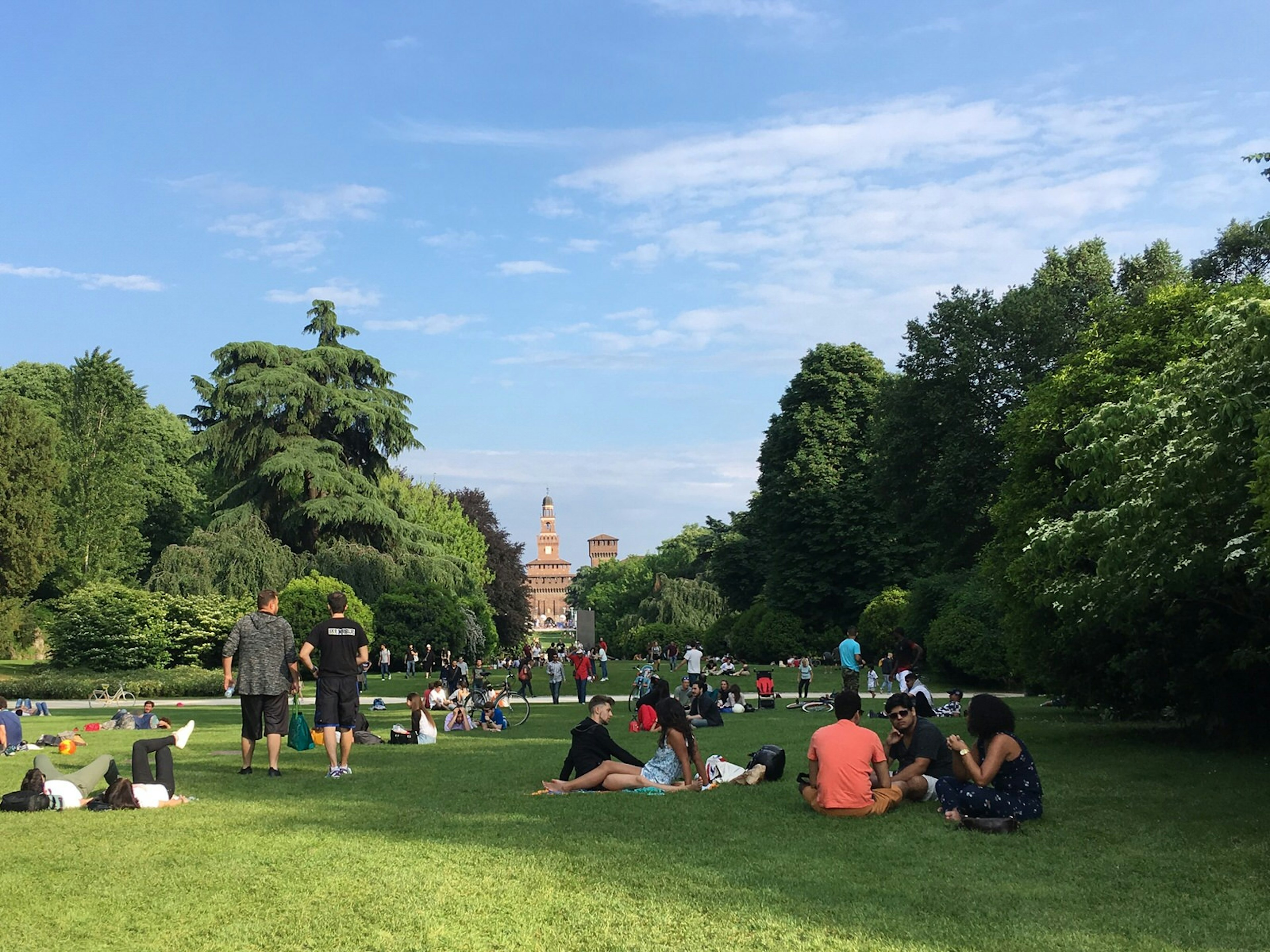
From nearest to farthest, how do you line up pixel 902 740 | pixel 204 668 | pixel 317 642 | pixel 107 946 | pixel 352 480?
pixel 107 946 < pixel 902 740 < pixel 317 642 < pixel 204 668 < pixel 352 480

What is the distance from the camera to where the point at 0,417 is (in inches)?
1799

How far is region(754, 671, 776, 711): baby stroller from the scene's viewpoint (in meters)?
26.8

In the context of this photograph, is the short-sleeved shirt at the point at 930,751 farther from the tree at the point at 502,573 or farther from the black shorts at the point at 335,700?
Answer: the tree at the point at 502,573

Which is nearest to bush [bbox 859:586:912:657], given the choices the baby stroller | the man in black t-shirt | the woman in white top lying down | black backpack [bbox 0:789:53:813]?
the baby stroller

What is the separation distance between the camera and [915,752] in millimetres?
10867

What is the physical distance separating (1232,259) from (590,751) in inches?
1647

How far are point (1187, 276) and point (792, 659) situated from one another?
20.5 m

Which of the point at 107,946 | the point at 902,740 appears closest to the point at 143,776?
the point at 107,946

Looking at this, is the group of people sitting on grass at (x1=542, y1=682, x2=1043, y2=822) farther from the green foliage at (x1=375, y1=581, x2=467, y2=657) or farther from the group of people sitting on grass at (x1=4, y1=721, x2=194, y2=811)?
the green foliage at (x1=375, y1=581, x2=467, y2=657)

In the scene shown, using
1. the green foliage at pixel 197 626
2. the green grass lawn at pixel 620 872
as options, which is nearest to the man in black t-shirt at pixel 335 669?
the green grass lawn at pixel 620 872

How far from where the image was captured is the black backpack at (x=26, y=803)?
32.0 ft

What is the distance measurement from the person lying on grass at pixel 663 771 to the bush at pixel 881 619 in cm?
3390

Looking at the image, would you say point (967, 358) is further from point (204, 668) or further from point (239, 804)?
point (239, 804)

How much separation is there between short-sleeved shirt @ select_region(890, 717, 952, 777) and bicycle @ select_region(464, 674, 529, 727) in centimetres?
1144
